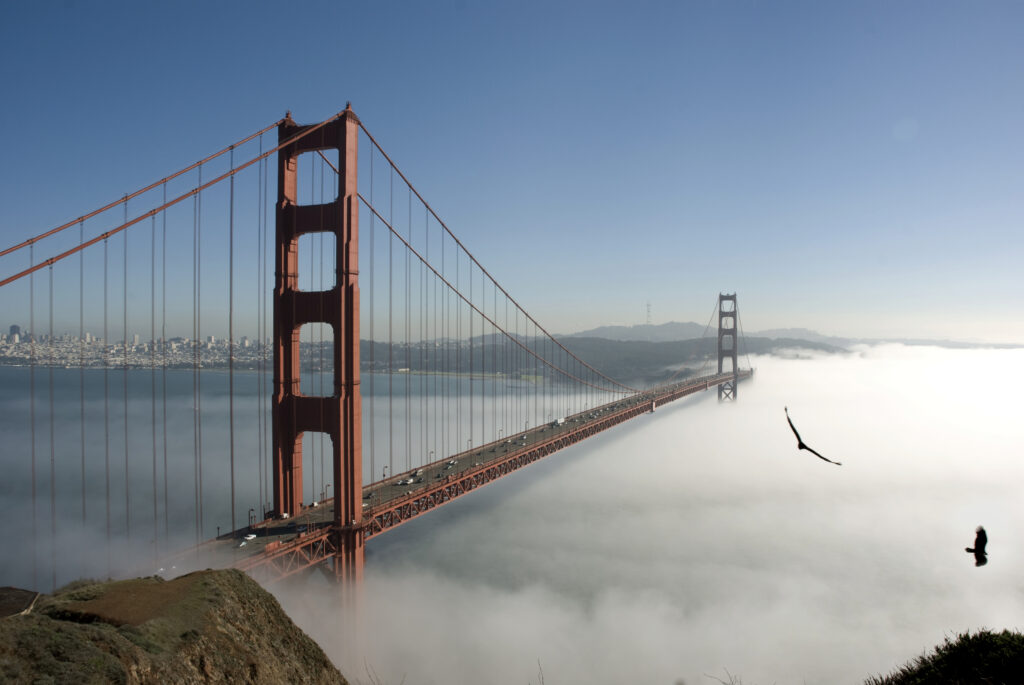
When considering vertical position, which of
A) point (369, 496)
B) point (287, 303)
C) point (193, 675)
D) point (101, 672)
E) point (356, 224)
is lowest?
point (369, 496)

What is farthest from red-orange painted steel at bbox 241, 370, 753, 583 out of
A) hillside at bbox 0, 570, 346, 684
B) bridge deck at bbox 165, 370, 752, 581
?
hillside at bbox 0, 570, 346, 684

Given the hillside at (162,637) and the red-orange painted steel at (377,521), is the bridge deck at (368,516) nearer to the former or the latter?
the red-orange painted steel at (377,521)

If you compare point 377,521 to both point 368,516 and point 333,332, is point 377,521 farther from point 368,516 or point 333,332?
point 333,332

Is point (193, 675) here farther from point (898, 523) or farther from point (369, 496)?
point (898, 523)

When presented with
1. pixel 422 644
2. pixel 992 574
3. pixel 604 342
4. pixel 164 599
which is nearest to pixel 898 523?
pixel 992 574

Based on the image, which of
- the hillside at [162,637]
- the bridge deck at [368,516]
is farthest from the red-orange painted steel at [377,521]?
the hillside at [162,637]

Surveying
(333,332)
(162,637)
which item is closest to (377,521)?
(333,332)

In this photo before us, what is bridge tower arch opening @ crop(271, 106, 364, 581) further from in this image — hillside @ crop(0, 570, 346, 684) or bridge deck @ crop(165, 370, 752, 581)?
hillside @ crop(0, 570, 346, 684)
